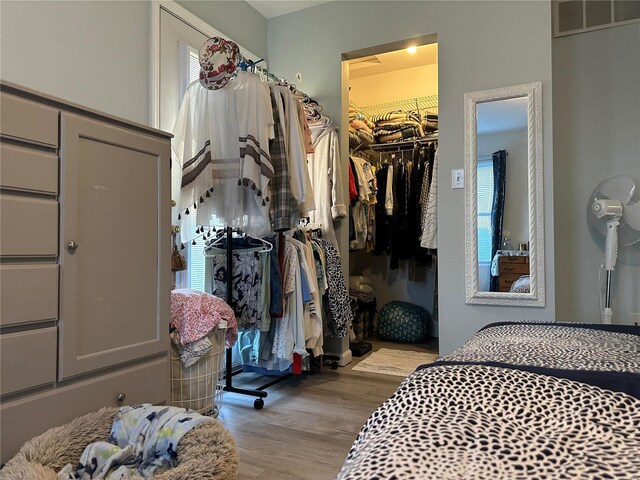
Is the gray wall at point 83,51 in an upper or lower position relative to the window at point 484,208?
upper

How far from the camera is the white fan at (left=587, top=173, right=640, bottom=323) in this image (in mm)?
2611

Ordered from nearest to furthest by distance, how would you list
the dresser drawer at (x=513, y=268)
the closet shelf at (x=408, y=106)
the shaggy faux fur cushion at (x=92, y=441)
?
the shaggy faux fur cushion at (x=92, y=441)
the dresser drawer at (x=513, y=268)
the closet shelf at (x=408, y=106)

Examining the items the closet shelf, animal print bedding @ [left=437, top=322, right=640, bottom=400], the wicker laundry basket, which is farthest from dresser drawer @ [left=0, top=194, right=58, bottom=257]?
the closet shelf

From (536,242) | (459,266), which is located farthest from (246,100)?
Result: (536,242)

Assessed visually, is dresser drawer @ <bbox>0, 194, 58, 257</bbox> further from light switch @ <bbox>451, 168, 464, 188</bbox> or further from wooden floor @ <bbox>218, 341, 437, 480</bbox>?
light switch @ <bbox>451, 168, 464, 188</bbox>

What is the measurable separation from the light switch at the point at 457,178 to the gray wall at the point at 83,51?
188 cm

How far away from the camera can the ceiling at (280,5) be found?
3303mm

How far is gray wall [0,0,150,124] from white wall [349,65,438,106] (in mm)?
2897

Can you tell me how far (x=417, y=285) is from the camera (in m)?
4.53

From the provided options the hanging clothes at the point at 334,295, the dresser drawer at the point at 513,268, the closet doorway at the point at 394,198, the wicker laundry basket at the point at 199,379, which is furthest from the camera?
the closet doorway at the point at 394,198

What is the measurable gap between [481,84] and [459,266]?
1.16 metres

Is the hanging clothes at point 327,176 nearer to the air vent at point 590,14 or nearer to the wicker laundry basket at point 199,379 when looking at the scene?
the wicker laundry basket at point 199,379

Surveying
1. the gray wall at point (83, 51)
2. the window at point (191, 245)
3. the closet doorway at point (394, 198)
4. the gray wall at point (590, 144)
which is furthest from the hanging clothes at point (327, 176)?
the gray wall at point (590, 144)

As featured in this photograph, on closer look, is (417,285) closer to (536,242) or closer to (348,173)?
(348,173)
